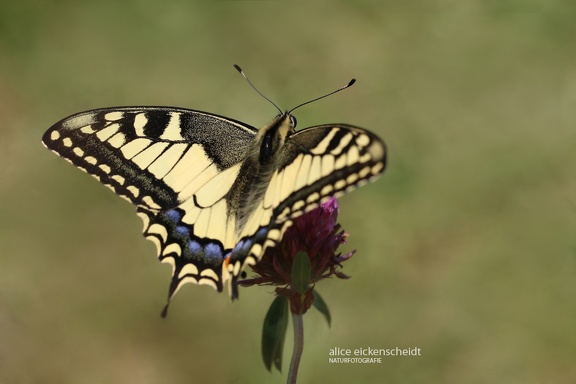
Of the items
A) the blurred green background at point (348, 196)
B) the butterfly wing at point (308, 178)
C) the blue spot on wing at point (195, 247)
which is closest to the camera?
the butterfly wing at point (308, 178)

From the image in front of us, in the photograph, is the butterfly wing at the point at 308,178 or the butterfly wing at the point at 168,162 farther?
the butterfly wing at the point at 168,162

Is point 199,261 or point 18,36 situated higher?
point 18,36

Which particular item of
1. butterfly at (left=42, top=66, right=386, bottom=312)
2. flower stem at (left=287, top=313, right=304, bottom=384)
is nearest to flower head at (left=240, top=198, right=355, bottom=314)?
flower stem at (left=287, top=313, right=304, bottom=384)

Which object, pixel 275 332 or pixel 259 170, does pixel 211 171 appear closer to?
pixel 259 170

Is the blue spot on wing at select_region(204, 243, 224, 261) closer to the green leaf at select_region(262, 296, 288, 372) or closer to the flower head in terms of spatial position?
the flower head

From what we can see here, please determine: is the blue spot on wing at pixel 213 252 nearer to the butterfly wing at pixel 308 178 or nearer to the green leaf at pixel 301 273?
the butterfly wing at pixel 308 178

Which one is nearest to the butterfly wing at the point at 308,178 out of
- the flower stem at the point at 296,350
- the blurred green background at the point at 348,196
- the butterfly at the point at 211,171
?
the butterfly at the point at 211,171

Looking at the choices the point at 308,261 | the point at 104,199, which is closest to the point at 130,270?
the point at 104,199

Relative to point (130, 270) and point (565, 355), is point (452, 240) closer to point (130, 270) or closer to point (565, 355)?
point (565, 355)
